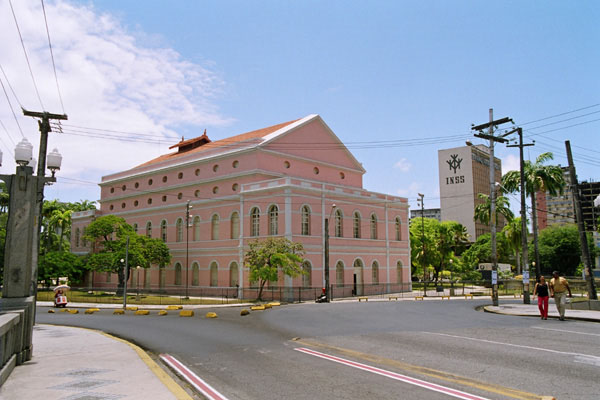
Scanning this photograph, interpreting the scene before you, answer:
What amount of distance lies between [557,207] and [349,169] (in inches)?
6535

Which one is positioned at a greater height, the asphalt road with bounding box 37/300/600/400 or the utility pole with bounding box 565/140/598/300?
the utility pole with bounding box 565/140/598/300

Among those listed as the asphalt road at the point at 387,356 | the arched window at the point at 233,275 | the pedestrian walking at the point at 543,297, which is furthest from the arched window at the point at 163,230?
the pedestrian walking at the point at 543,297

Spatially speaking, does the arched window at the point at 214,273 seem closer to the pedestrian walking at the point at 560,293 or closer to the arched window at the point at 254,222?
the arched window at the point at 254,222

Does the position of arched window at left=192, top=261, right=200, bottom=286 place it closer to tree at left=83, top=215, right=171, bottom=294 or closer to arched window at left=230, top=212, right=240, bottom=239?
tree at left=83, top=215, right=171, bottom=294

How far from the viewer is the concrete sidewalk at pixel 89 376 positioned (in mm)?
6641

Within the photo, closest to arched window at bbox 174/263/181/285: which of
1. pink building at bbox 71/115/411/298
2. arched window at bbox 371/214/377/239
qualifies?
pink building at bbox 71/115/411/298

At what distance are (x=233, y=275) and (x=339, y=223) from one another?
1048 centimetres

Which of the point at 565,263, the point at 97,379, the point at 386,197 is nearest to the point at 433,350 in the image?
the point at 97,379

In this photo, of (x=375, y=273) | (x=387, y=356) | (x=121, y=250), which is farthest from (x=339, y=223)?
(x=387, y=356)

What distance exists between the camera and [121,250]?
42.4 m

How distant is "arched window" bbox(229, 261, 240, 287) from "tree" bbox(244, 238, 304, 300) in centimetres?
553

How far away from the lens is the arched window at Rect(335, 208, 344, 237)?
40.5 m

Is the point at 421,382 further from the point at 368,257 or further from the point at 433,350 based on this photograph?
the point at 368,257

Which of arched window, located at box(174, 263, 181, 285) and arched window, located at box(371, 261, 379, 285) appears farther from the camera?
arched window, located at box(174, 263, 181, 285)
